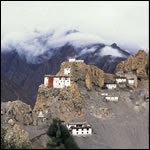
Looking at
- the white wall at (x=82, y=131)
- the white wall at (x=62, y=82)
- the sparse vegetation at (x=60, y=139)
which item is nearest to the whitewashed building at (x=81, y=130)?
the white wall at (x=82, y=131)

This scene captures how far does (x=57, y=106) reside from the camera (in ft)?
335

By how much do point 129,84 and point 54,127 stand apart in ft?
153

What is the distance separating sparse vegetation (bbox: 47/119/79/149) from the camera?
223 ft

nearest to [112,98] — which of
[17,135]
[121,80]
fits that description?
[121,80]

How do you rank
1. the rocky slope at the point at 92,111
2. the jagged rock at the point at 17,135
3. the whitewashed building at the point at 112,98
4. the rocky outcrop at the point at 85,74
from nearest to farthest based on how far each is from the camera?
the jagged rock at the point at 17,135 → the rocky slope at the point at 92,111 → the whitewashed building at the point at 112,98 → the rocky outcrop at the point at 85,74

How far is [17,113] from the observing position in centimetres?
9506

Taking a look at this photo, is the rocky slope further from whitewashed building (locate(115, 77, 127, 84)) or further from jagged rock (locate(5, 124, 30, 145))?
whitewashed building (locate(115, 77, 127, 84))

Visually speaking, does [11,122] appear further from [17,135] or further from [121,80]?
[121,80]

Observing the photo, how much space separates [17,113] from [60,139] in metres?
27.6

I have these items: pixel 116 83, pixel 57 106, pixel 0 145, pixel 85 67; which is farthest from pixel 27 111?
pixel 116 83

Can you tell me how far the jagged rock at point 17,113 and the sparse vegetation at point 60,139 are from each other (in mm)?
16681

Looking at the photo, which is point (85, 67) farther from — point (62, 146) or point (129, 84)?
point (62, 146)

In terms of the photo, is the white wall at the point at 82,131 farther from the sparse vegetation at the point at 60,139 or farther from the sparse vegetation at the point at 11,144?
the sparse vegetation at the point at 11,144

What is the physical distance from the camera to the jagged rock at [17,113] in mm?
93562
